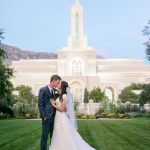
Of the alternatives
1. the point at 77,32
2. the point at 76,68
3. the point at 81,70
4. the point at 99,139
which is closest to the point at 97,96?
the point at 81,70

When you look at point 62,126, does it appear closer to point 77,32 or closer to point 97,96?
point 97,96

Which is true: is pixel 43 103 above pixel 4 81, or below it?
below

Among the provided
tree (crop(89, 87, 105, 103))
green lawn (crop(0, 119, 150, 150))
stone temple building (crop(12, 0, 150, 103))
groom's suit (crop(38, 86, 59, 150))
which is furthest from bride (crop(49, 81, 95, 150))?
stone temple building (crop(12, 0, 150, 103))

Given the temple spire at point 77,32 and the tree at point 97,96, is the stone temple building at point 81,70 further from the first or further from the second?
the tree at point 97,96

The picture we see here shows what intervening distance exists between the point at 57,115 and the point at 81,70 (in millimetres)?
112679

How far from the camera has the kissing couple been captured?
396 inches

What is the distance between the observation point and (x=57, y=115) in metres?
10.1

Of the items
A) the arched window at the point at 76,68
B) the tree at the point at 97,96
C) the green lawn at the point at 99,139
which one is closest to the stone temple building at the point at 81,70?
the arched window at the point at 76,68

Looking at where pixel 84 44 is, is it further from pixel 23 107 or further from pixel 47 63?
pixel 23 107

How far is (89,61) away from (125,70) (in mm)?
10505

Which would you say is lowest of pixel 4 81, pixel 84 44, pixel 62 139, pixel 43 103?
pixel 62 139

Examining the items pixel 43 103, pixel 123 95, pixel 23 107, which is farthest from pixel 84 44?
pixel 43 103

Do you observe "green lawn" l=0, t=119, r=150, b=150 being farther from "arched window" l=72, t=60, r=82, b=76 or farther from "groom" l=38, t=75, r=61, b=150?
"arched window" l=72, t=60, r=82, b=76

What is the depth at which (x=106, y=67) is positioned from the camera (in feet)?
418
